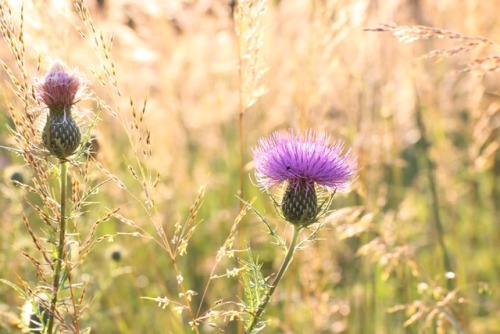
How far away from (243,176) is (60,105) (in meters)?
1.42

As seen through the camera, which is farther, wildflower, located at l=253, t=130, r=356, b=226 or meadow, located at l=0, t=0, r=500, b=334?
wildflower, located at l=253, t=130, r=356, b=226

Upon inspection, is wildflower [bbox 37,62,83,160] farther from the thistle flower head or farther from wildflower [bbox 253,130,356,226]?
wildflower [bbox 253,130,356,226]

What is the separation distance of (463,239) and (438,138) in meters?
1.07

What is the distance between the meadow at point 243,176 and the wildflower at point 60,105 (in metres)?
0.03

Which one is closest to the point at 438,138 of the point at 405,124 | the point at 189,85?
the point at 405,124

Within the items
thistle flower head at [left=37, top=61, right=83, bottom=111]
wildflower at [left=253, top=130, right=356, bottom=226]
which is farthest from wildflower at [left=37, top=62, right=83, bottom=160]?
wildflower at [left=253, top=130, right=356, bottom=226]

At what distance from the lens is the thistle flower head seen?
1685 millimetres

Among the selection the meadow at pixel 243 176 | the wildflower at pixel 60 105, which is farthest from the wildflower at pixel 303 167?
the wildflower at pixel 60 105

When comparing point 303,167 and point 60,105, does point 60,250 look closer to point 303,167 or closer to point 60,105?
point 60,105

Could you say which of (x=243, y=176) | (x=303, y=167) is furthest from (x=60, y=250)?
(x=243, y=176)

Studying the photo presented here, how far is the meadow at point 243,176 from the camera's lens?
165 centimetres

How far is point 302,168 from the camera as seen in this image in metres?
1.78

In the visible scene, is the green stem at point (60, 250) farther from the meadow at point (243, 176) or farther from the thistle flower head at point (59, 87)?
the thistle flower head at point (59, 87)

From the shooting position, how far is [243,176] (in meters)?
3.05
